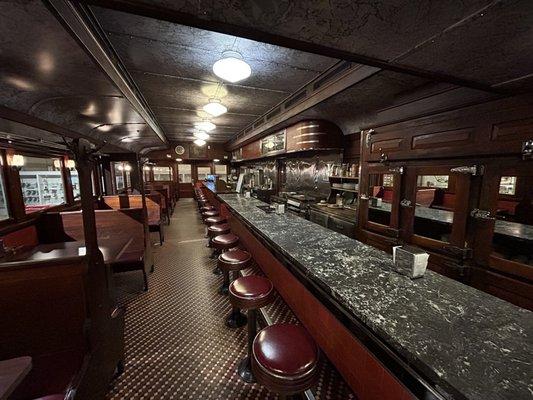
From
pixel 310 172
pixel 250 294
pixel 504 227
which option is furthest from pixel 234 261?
pixel 310 172

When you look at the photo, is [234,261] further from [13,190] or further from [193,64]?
[13,190]

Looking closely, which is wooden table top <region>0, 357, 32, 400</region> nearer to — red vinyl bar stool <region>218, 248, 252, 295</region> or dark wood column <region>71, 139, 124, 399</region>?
dark wood column <region>71, 139, 124, 399</region>

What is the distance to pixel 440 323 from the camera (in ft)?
3.28

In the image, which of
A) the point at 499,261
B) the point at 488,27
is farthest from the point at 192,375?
the point at 488,27

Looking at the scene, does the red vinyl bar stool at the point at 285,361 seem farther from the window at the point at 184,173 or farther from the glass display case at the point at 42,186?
the window at the point at 184,173

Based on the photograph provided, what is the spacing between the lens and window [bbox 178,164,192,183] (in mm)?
13020

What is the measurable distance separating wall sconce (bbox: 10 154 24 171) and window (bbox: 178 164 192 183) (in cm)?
872

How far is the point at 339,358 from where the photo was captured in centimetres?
160

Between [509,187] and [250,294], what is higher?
[509,187]

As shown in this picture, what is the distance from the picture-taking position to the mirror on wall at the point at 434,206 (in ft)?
9.77

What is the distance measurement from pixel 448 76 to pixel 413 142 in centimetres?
99

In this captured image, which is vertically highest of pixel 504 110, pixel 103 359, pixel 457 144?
pixel 504 110

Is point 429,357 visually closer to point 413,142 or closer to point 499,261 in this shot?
point 499,261

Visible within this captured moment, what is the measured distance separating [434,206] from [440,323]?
3.04 m
